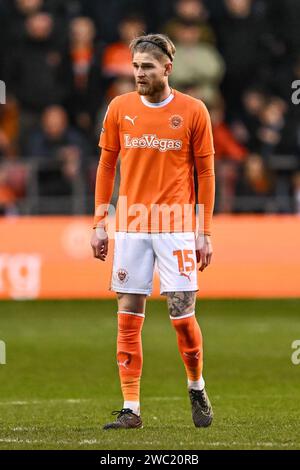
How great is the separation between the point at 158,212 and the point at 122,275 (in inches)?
18.2

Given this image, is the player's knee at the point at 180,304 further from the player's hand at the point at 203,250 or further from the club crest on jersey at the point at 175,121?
the club crest on jersey at the point at 175,121

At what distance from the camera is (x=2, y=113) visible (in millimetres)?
19234

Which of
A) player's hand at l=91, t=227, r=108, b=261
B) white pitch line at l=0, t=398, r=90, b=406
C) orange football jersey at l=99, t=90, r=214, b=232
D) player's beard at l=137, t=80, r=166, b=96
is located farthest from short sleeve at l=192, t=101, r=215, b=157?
white pitch line at l=0, t=398, r=90, b=406

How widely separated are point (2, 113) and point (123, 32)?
2.11 m

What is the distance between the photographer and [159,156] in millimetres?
8352

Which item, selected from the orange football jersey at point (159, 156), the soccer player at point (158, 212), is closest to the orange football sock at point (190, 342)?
the soccer player at point (158, 212)

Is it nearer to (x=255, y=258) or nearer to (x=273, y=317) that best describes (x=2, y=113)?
(x=255, y=258)

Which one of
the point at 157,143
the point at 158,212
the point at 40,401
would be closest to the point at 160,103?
the point at 157,143

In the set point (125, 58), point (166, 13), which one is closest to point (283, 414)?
point (125, 58)

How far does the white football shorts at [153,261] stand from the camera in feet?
27.5

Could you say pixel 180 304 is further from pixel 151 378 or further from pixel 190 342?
pixel 151 378

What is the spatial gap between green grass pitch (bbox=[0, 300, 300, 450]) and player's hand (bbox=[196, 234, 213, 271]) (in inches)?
41.5

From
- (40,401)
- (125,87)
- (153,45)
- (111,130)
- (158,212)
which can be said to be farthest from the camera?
(125,87)

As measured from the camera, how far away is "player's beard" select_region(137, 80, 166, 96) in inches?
326
